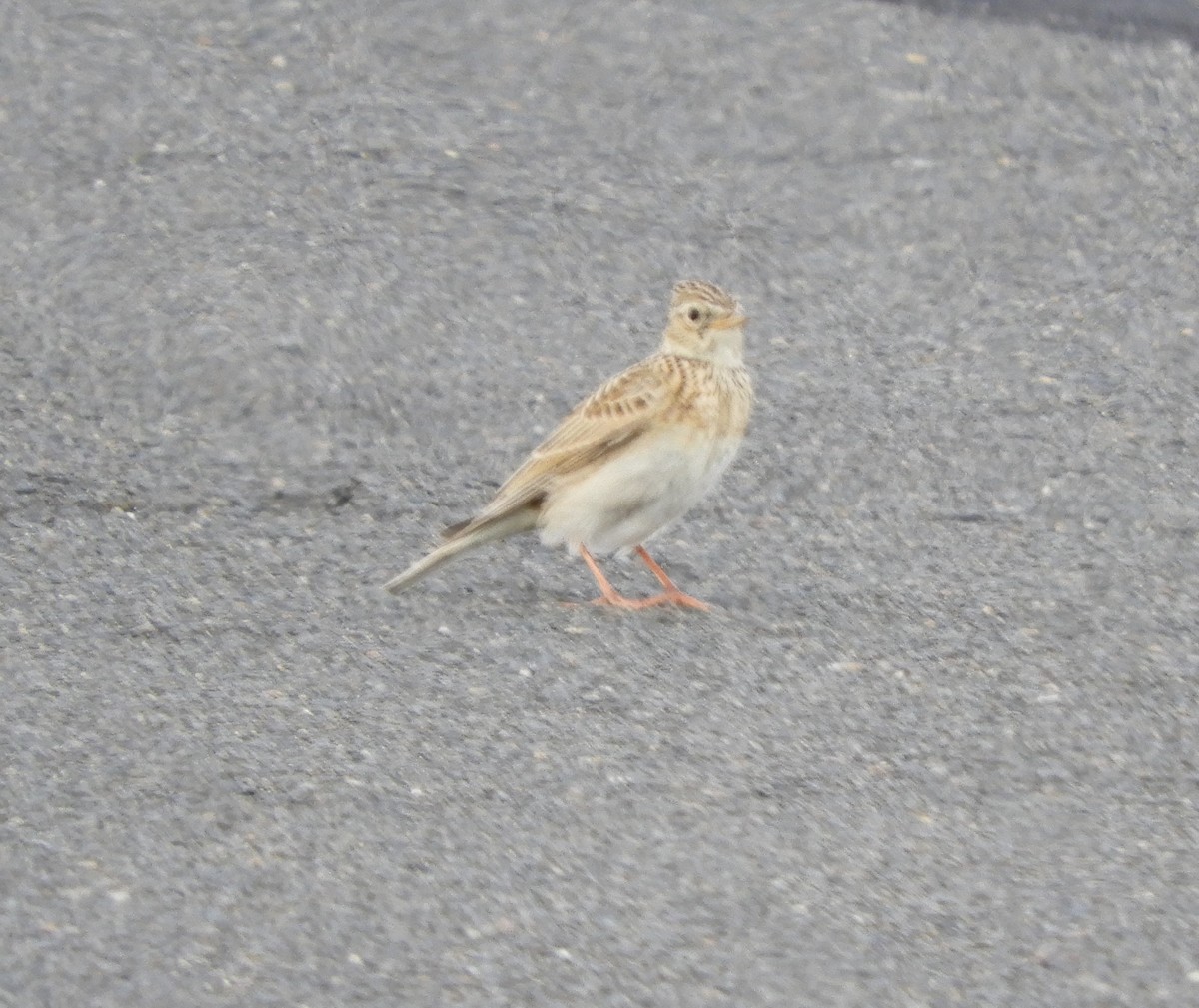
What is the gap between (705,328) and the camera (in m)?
7.51

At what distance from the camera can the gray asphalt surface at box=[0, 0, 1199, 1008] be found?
5.41m

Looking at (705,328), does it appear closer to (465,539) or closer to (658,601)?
(658,601)

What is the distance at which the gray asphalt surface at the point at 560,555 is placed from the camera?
17.7 ft

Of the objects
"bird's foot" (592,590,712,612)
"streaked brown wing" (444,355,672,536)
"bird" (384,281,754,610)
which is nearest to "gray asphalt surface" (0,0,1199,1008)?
"bird's foot" (592,590,712,612)

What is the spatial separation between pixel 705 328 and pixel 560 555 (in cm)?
104

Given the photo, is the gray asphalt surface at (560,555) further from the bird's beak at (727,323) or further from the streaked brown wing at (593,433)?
the bird's beak at (727,323)

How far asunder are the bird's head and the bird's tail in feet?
2.48

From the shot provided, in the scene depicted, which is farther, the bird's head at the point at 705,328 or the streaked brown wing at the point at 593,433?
the bird's head at the point at 705,328

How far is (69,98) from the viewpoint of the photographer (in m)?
10.2

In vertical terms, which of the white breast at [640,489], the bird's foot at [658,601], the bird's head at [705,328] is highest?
the bird's head at [705,328]

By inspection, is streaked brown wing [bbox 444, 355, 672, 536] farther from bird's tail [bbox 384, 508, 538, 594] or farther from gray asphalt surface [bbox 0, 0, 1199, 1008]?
gray asphalt surface [bbox 0, 0, 1199, 1008]

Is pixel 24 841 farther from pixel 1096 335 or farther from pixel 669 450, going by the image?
pixel 1096 335

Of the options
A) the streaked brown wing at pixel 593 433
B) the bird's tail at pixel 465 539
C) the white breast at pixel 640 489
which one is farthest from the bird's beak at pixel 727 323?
the bird's tail at pixel 465 539

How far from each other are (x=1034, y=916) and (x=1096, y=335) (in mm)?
4260
